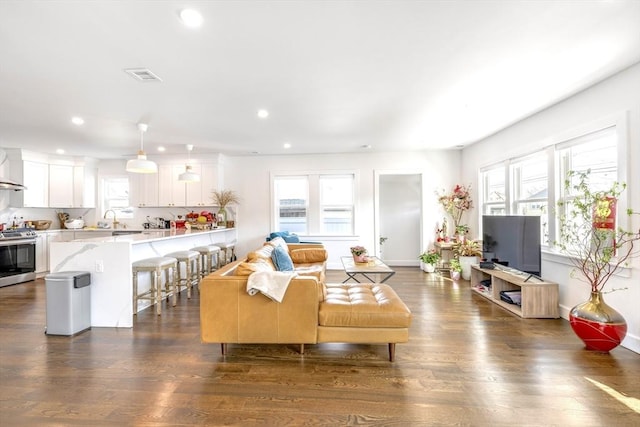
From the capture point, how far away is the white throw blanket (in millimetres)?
2508

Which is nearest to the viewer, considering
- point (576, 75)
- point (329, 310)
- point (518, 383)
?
point (518, 383)

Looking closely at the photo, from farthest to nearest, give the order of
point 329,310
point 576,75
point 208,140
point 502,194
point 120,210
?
point 120,210 → point 208,140 → point 502,194 → point 576,75 → point 329,310

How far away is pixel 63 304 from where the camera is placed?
10.3ft

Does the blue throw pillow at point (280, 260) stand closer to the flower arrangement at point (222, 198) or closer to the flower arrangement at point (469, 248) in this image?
the flower arrangement at point (222, 198)

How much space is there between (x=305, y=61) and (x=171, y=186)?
523 centimetres

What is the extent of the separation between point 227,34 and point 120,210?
645 cm

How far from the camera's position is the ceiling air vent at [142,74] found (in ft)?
9.19

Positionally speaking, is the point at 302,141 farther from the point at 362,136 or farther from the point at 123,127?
the point at 123,127

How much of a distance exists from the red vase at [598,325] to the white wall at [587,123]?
27cm

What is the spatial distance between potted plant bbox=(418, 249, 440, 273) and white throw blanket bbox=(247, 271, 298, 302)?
415cm

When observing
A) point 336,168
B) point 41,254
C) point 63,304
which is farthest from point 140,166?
point 41,254

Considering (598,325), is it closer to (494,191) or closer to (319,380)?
(319,380)

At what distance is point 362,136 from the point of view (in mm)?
5258

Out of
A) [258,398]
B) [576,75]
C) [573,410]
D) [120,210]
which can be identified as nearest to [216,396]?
[258,398]
